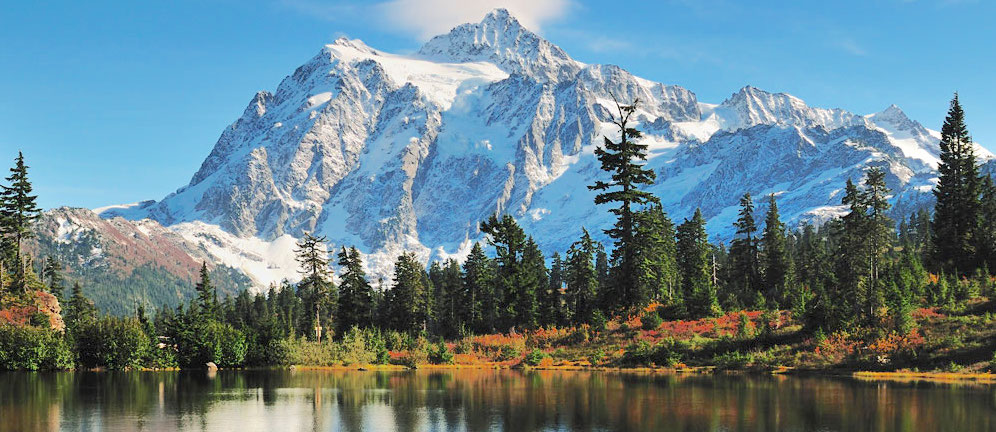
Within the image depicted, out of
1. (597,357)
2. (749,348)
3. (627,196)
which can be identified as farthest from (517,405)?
(627,196)

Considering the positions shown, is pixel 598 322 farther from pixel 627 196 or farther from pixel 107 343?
pixel 107 343

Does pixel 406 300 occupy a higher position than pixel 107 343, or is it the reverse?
pixel 406 300

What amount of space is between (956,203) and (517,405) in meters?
64.0

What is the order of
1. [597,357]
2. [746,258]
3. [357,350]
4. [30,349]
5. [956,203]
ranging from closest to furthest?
[597,357]
[30,349]
[956,203]
[357,350]
[746,258]

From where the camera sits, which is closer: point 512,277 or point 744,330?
point 744,330

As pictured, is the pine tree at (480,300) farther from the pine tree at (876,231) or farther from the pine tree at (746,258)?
the pine tree at (876,231)

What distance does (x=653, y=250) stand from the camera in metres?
83.3

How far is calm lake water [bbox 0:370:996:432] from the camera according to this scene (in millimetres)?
37375

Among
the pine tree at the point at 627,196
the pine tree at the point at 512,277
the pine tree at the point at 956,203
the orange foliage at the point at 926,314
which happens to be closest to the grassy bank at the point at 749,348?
the orange foliage at the point at 926,314

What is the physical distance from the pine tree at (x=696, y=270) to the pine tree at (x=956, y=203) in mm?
23155

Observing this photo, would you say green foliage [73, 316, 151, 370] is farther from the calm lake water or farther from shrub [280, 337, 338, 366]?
the calm lake water

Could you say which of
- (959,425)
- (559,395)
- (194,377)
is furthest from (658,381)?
(194,377)

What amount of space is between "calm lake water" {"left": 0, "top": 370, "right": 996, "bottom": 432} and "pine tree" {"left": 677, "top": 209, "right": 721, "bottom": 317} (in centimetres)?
1565

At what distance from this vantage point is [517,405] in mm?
44438
